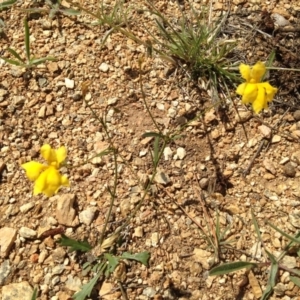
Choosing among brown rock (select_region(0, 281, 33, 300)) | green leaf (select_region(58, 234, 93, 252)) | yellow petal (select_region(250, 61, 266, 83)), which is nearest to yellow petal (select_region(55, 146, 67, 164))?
green leaf (select_region(58, 234, 93, 252))

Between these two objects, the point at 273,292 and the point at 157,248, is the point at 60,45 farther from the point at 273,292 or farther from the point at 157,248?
the point at 273,292

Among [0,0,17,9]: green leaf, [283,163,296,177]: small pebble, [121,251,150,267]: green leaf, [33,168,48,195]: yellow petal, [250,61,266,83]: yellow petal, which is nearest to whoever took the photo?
[33,168,48,195]: yellow petal

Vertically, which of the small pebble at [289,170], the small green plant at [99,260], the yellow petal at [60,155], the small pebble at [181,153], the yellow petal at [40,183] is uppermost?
the yellow petal at [60,155]

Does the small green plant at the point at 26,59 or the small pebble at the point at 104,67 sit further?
the small pebble at the point at 104,67

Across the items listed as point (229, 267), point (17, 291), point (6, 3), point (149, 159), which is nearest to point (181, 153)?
point (149, 159)

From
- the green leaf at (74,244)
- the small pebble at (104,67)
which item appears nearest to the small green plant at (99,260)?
the green leaf at (74,244)

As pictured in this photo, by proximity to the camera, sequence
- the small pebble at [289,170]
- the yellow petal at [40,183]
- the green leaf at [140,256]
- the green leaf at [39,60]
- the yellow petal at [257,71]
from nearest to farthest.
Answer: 1. the yellow petal at [40,183]
2. the yellow petal at [257,71]
3. the green leaf at [140,256]
4. the small pebble at [289,170]
5. the green leaf at [39,60]

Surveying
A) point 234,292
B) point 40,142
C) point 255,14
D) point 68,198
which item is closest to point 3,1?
point 40,142

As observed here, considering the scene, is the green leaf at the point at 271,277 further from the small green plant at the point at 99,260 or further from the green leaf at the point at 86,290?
the green leaf at the point at 86,290

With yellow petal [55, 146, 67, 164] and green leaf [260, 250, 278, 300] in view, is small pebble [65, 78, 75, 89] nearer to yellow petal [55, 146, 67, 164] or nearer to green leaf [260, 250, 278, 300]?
yellow petal [55, 146, 67, 164]
